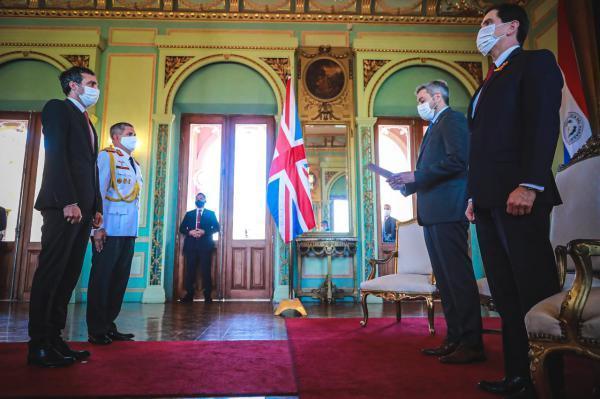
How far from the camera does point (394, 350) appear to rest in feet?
7.20

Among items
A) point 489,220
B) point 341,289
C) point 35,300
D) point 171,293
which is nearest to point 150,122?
point 171,293

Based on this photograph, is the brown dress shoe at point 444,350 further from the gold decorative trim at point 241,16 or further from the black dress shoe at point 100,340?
the gold decorative trim at point 241,16

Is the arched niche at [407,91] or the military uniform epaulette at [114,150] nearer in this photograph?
the military uniform epaulette at [114,150]

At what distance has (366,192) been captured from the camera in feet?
18.0

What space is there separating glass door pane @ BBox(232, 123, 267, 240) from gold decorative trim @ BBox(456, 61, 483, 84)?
2.96m

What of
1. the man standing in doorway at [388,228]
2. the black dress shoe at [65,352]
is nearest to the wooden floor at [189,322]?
the black dress shoe at [65,352]

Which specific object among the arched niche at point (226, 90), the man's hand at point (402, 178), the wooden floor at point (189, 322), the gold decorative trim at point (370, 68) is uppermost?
the gold decorative trim at point (370, 68)

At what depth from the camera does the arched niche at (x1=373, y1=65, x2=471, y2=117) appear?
579cm

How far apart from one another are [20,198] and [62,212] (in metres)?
→ 4.48

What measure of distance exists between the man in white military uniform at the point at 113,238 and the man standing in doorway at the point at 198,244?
267 cm

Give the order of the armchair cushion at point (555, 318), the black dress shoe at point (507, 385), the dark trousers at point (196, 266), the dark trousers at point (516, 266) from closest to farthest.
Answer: the armchair cushion at point (555, 318) → the dark trousers at point (516, 266) → the black dress shoe at point (507, 385) → the dark trousers at point (196, 266)

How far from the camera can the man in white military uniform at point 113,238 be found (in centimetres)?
243

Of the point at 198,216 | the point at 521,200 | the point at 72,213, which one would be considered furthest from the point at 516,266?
the point at 198,216

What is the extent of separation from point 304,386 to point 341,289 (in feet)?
12.7
